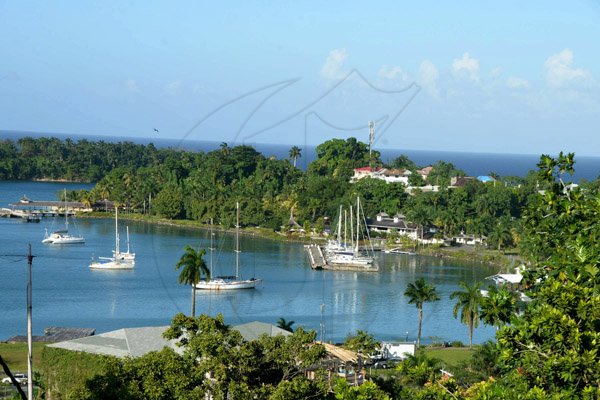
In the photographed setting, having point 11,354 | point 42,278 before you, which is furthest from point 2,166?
point 11,354

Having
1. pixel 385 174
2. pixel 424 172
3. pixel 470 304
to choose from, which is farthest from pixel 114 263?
pixel 424 172

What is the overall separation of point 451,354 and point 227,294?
1200cm

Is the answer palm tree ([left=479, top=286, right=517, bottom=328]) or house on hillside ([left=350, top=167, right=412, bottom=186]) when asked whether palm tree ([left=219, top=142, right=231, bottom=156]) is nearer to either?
house on hillside ([left=350, top=167, right=412, bottom=186])

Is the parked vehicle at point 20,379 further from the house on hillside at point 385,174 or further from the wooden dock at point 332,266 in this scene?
the house on hillside at point 385,174

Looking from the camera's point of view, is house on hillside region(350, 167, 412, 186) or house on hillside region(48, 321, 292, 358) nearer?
house on hillside region(48, 321, 292, 358)

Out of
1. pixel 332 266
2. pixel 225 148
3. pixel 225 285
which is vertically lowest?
pixel 225 285

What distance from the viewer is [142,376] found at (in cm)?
1157

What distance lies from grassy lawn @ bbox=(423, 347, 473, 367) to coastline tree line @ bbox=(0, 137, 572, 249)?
61.0 ft

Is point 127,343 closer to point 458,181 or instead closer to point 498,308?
point 498,308

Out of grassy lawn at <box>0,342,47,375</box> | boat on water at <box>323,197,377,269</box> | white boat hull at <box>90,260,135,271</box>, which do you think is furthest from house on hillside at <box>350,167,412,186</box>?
grassy lawn at <box>0,342,47,375</box>

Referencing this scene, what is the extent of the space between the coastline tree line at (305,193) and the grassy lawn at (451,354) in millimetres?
18595

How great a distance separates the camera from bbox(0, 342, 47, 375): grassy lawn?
1708cm

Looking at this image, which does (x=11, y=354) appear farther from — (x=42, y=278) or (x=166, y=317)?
(x=42, y=278)

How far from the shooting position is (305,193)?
4906 cm
